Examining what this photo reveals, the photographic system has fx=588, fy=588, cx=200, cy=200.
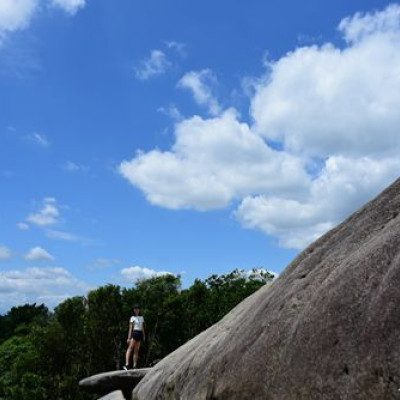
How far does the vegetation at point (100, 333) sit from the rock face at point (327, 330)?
20295 mm

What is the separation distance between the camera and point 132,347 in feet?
54.9

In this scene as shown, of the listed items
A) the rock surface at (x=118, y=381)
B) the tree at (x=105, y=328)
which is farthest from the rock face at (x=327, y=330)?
the tree at (x=105, y=328)

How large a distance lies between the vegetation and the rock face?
20295mm

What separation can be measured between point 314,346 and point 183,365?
3675 mm

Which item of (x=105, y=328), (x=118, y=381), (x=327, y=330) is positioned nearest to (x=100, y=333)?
(x=105, y=328)

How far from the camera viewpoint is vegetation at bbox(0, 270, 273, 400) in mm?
26328

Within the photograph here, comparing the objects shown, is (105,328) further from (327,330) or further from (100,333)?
(327,330)

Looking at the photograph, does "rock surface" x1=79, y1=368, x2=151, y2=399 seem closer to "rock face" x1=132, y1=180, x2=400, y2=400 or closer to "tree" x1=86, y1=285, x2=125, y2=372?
"rock face" x1=132, y1=180, x2=400, y2=400

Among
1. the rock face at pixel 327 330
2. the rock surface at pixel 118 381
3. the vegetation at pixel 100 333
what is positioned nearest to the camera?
the rock face at pixel 327 330

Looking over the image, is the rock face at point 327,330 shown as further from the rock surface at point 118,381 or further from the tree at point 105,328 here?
the tree at point 105,328

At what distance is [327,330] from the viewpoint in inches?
194

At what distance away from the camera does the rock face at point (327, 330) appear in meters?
4.40

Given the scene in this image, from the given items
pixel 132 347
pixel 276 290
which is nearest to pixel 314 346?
pixel 276 290

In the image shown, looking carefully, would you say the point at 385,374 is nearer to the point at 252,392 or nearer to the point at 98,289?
the point at 252,392
